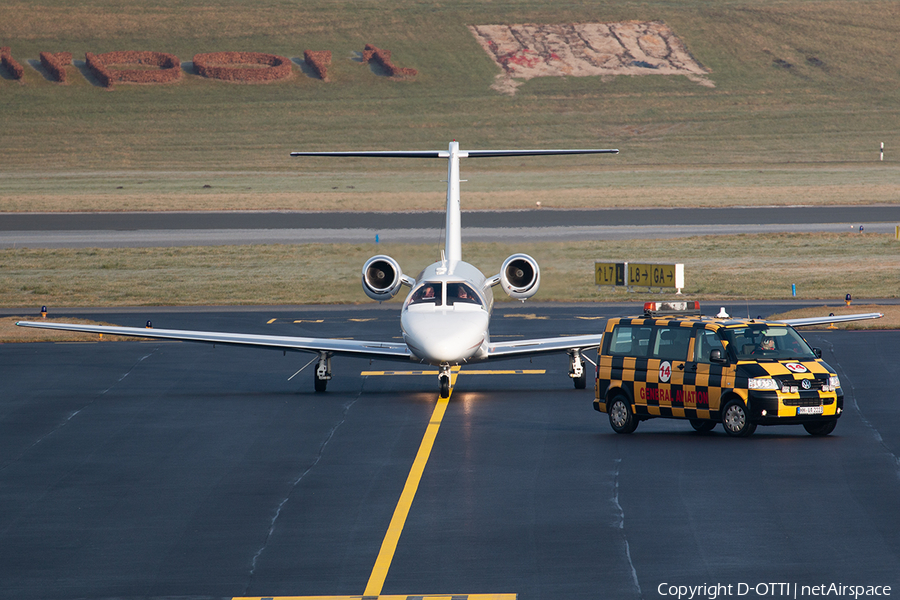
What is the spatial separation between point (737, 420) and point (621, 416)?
2.16 meters

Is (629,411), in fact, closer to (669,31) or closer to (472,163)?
(472,163)

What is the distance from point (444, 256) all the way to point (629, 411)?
33.5 ft

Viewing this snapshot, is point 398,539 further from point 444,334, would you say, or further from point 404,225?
point 404,225

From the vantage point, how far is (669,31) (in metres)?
185

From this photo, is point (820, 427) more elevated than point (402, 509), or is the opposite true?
point (820, 427)

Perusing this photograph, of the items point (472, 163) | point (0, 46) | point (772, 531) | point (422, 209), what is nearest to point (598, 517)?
point (772, 531)

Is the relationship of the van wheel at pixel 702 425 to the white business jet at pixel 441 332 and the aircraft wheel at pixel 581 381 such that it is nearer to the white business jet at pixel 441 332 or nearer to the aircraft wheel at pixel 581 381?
the white business jet at pixel 441 332

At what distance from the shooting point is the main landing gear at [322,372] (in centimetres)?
2770

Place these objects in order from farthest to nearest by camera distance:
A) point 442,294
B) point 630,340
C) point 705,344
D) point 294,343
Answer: point 294,343
point 442,294
point 630,340
point 705,344

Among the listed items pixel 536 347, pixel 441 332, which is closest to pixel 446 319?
pixel 441 332

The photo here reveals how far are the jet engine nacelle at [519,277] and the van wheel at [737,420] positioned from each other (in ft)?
29.7

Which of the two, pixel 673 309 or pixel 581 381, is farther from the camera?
pixel 581 381

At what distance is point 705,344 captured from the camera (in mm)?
21234

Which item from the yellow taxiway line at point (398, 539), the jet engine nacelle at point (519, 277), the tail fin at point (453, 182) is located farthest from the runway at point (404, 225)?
the yellow taxiway line at point (398, 539)
